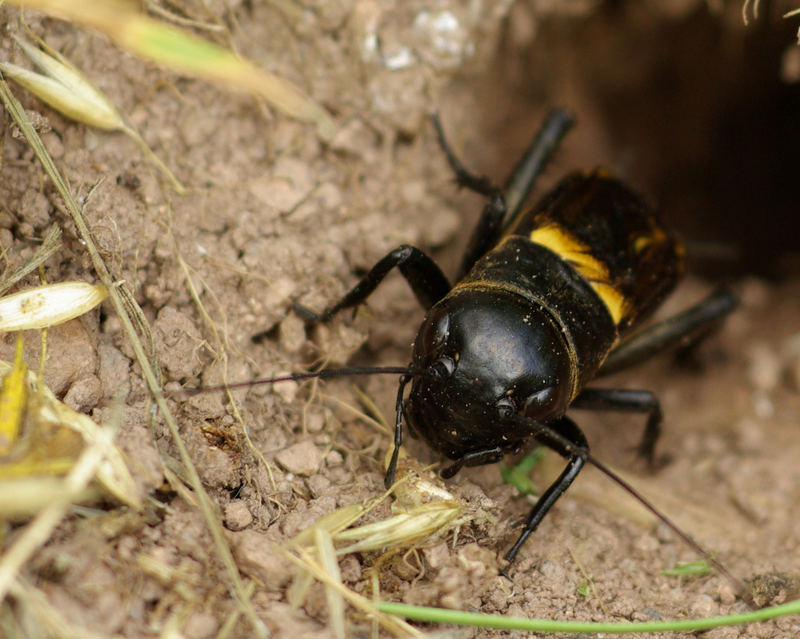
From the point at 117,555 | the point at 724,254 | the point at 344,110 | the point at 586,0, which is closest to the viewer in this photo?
the point at 117,555

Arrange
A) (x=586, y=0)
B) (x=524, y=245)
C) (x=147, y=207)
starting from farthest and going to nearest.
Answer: (x=586, y=0) < (x=524, y=245) < (x=147, y=207)

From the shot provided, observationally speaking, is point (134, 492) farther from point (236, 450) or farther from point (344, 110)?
point (344, 110)

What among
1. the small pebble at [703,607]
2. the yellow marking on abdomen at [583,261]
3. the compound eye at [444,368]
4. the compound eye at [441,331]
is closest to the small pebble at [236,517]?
the compound eye at [444,368]

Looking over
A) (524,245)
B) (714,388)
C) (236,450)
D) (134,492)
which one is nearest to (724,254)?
(714,388)

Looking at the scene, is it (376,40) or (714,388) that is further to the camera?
(714,388)

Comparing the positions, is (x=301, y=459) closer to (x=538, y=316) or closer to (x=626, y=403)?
(x=538, y=316)

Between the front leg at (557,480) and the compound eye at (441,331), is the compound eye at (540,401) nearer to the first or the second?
the front leg at (557,480)
